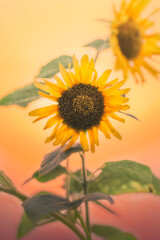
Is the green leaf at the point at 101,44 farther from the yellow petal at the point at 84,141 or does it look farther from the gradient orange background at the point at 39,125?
the gradient orange background at the point at 39,125

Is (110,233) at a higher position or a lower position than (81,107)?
lower

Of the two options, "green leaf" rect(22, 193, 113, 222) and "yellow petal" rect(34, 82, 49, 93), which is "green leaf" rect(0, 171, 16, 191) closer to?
"green leaf" rect(22, 193, 113, 222)

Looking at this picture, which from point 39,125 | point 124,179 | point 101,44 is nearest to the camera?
point 101,44

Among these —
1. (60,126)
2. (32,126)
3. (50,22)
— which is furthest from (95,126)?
(50,22)

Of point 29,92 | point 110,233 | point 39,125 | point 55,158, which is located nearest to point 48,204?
point 55,158

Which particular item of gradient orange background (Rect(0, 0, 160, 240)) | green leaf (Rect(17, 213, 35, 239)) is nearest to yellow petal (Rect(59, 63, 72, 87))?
green leaf (Rect(17, 213, 35, 239))

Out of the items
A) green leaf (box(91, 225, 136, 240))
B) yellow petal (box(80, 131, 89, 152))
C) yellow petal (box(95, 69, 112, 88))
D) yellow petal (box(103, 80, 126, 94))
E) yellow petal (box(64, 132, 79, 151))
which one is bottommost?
green leaf (box(91, 225, 136, 240))

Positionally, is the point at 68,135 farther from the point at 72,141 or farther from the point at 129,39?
the point at 129,39
